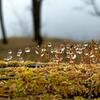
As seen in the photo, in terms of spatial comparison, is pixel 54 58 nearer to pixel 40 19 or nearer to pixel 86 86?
pixel 86 86

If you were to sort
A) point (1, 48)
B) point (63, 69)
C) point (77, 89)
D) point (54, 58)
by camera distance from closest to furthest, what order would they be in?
point (77, 89) → point (63, 69) → point (54, 58) → point (1, 48)

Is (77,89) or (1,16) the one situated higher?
(1,16)

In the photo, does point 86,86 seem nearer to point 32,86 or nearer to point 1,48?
point 32,86

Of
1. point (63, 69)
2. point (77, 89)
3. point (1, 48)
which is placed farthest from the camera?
point (1, 48)

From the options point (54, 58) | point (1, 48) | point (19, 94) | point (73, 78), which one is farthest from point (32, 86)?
point (1, 48)

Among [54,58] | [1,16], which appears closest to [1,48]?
[1,16]

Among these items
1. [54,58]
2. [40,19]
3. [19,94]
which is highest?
[40,19]

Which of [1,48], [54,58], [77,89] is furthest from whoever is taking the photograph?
[1,48]

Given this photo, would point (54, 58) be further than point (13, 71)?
Yes

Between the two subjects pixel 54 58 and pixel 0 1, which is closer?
pixel 54 58
